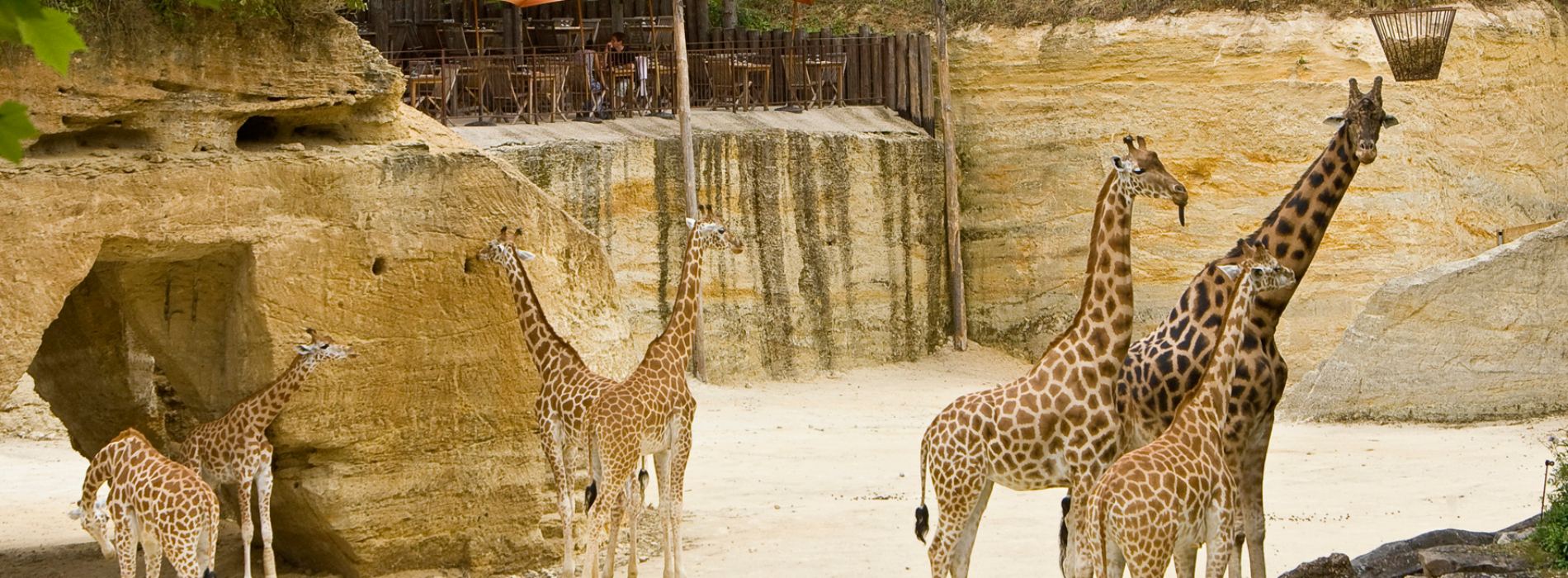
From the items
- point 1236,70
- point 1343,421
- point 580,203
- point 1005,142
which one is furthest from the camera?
point 1005,142

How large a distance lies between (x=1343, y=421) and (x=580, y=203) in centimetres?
799

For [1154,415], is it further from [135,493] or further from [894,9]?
[894,9]

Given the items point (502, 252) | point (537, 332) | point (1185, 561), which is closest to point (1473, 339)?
point (1185, 561)

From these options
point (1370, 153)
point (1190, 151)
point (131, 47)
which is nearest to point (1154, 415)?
point (1370, 153)

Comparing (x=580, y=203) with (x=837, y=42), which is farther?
(x=837, y=42)

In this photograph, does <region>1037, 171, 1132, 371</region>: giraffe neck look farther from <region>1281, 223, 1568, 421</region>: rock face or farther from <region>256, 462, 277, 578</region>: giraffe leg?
<region>1281, 223, 1568, 421</region>: rock face

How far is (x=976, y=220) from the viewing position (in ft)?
80.6

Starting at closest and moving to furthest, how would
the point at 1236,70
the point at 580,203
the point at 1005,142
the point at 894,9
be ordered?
the point at 580,203 < the point at 1236,70 < the point at 1005,142 < the point at 894,9

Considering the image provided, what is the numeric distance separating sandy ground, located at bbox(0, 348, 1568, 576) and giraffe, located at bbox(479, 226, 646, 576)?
1486 mm

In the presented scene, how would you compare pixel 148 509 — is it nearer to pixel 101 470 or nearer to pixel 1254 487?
pixel 101 470

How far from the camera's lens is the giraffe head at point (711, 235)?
10781 mm

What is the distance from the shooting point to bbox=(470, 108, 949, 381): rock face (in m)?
20.2

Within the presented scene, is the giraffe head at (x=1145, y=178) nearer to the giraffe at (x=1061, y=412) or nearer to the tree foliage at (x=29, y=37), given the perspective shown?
the giraffe at (x=1061, y=412)

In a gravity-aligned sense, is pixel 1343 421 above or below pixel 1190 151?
below
